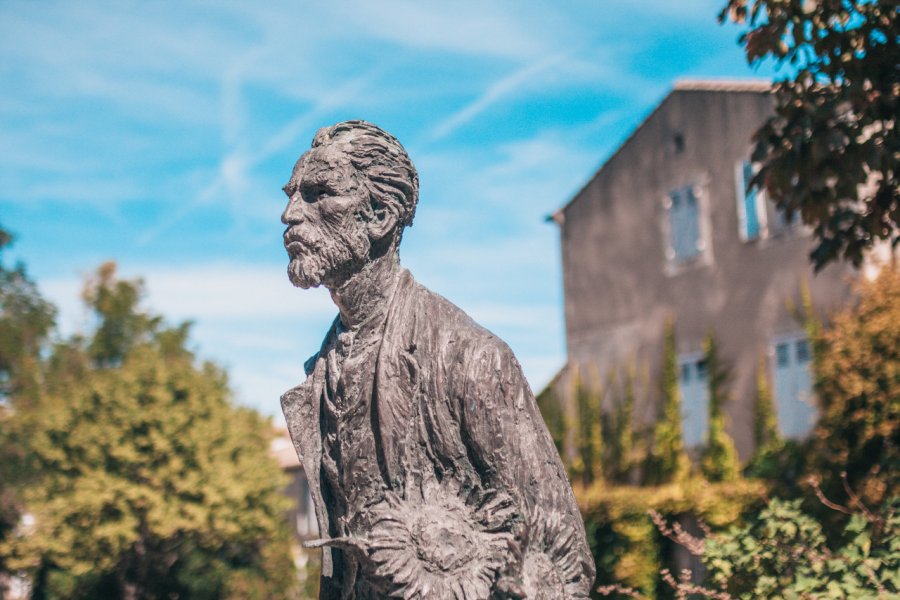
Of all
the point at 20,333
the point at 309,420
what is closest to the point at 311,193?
the point at 309,420

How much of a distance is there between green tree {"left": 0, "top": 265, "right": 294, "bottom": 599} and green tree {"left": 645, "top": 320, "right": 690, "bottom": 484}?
7637mm

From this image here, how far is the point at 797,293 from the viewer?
17219 mm

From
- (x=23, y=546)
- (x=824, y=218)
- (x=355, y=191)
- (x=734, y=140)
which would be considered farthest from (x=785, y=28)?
(x=23, y=546)

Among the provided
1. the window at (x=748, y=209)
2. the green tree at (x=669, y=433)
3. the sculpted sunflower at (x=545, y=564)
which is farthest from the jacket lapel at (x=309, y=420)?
the green tree at (x=669, y=433)

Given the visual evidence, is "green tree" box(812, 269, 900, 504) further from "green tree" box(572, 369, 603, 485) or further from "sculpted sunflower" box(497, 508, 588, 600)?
"sculpted sunflower" box(497, 508, 588, 600)

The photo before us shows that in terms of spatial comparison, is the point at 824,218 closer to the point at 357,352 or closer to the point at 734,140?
the point at 357,352

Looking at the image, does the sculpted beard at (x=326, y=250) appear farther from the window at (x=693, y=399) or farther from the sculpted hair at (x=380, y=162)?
the window at (x=693, y=399)

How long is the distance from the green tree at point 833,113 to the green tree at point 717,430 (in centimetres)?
1177

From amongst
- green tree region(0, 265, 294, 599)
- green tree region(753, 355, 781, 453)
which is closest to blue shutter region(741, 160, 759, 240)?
green tree region(753, 355, 781, 453)

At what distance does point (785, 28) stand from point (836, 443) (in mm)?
7657

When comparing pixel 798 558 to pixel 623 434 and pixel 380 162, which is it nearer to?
pixel 380 162

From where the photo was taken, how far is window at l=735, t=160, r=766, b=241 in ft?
59.4

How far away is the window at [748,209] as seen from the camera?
18094 millimetres

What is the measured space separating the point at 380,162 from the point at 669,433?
17.0 meters
